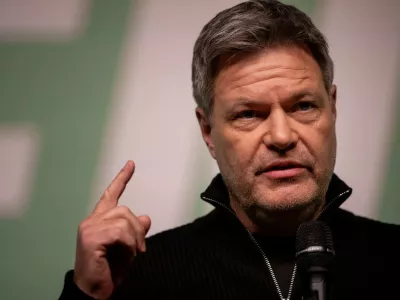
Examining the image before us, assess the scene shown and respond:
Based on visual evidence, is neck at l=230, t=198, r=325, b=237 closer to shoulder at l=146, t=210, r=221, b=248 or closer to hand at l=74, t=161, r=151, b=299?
shoulder at l=146, t=210, r=221, b=248

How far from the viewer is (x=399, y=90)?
5.53 ft

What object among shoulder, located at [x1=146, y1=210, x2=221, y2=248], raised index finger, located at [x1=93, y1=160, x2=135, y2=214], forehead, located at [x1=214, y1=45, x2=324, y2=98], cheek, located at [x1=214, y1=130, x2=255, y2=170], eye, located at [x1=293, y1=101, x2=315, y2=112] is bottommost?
shoulder, located at [x1=146, y1=210, x2=221, y2=248]

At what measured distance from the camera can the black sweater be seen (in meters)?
1.27

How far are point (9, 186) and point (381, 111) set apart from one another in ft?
4.42

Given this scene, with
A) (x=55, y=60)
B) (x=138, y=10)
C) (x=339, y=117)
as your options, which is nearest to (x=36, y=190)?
(x=55, y=60)

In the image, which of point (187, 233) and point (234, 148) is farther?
point (187, 233)

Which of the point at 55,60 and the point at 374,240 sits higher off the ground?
the point at 55,60

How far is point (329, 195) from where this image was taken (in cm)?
136

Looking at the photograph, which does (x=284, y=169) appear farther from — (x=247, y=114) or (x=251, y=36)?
(x=251, y=36)

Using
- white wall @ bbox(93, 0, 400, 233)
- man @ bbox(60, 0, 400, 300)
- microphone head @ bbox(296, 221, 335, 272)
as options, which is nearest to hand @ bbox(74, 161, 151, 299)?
man @ bbox(60, 0, 400, 300)

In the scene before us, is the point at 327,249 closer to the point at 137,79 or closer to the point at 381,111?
the point at 381,111

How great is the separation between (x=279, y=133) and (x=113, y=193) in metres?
0.44

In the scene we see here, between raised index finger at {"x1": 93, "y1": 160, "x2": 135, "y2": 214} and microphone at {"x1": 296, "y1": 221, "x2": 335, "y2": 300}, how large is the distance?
43 centimetres


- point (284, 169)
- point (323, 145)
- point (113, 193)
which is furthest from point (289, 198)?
point (113, 193)
